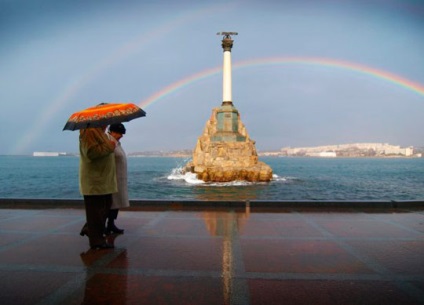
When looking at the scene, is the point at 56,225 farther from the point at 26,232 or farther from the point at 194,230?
the point at 194,230

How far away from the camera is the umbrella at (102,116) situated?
4.52 metres

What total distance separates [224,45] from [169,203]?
151 feet

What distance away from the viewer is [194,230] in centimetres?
598

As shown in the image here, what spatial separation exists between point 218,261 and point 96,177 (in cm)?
208

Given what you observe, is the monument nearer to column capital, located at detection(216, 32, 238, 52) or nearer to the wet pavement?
column capital, located at detection(216, 32, 238, 52)

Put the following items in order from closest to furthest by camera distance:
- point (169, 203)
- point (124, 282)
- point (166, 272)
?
point (124, 282) → point (166, 272) → point (169, 203)

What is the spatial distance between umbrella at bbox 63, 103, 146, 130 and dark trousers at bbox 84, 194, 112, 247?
109 centimetres

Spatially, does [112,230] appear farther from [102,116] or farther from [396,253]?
[396,253]

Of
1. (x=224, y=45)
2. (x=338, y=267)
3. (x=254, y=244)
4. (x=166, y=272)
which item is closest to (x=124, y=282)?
(x=166, y=272)

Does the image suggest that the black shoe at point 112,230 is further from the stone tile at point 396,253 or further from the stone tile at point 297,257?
the stone tile at point 396,253

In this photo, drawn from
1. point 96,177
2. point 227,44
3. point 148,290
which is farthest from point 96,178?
point 227,44

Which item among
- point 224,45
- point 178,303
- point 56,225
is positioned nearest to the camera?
point 178,303

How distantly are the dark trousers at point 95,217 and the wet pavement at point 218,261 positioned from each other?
0.62 ft

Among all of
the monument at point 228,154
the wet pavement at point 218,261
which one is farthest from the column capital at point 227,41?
the wet pavement at point 218,261
